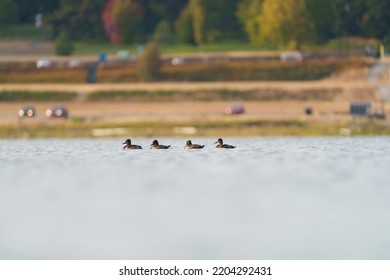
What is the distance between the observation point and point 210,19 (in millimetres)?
166000

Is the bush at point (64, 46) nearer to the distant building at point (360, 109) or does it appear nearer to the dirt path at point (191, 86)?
the dirt path at point (191, 86)

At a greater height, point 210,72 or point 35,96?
point 210,72

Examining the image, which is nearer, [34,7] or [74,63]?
[74,63]

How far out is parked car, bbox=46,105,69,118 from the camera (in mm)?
115688

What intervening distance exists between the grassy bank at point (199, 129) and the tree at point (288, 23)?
50.4 meters

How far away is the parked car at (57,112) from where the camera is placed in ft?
380

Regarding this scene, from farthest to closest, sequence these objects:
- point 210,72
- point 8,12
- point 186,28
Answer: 1. point 8,12
2. point 186,28
3. point 210,72

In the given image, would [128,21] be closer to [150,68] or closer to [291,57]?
[291,57]

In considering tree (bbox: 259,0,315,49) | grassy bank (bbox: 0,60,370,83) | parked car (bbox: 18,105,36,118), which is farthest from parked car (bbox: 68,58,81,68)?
parked car (bbox: 18,105,36,118)

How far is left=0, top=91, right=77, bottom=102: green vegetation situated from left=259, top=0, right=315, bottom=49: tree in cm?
2943

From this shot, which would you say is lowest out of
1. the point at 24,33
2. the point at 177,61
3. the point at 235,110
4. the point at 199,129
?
the point at 199,129

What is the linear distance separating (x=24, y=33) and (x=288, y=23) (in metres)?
39.3

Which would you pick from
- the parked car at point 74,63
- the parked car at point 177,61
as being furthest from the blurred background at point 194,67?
the parked car at point 177,61

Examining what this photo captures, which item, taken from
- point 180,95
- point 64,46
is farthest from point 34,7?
point 180,95
